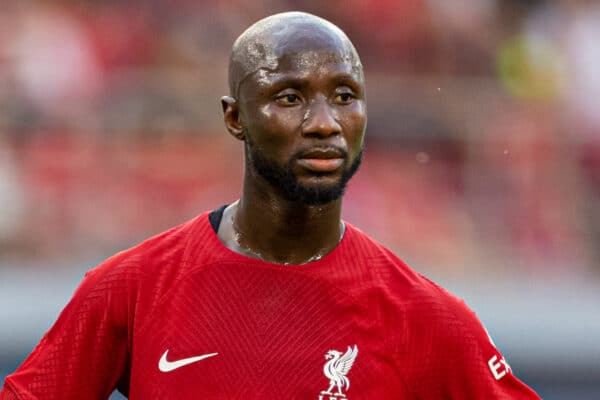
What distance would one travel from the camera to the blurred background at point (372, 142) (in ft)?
27.7

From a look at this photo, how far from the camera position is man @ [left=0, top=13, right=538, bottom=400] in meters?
2.93

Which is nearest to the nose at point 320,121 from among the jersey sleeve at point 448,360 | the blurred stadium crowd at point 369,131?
the jersey sleeve at point 448,360

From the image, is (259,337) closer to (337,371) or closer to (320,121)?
(337,371)

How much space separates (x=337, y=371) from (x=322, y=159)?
0.54 meters

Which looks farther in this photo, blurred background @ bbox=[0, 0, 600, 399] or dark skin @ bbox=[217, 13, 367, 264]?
blurred background @ bbox=[0, 0, 600, 399]

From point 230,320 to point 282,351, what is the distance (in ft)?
0.54

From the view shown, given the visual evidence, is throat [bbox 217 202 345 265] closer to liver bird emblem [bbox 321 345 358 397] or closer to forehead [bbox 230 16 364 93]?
liver bird emblem [bbox 321 345 358 397]

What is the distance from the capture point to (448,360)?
2.96m

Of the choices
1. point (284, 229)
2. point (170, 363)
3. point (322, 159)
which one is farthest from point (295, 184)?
point (170, 363)

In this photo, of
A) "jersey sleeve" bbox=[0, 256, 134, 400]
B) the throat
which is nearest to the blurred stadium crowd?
the throat

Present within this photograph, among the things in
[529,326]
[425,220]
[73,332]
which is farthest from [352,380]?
[425,220]

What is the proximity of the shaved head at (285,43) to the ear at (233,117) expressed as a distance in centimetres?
5

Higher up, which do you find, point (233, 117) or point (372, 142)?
point (233, 117)

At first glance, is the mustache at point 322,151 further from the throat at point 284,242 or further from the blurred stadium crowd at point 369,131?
the blurred stadium crowd at point 369,131
